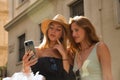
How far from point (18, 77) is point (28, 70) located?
174 mm

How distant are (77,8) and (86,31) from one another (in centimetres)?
1234

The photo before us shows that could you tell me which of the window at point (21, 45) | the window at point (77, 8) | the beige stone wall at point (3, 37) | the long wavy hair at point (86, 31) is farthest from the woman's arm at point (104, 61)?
the beige stone wall at point (3, 37)

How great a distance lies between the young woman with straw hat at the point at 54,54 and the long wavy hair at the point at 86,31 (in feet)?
0.43

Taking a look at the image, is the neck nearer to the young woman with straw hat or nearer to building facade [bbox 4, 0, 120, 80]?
the young woman with straw hat

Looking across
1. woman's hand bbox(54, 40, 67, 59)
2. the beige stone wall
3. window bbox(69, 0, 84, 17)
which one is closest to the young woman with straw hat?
woman's hand bbox(54, 40, 67, 59)

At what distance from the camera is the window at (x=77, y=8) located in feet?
51.3

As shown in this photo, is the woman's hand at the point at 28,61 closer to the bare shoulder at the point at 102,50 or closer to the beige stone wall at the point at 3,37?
the bare shoulder at the point at 102,50

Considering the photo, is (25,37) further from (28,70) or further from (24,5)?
(28,70)

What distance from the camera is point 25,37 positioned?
69.8 feet

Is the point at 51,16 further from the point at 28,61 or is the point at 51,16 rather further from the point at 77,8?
the point at 28,61

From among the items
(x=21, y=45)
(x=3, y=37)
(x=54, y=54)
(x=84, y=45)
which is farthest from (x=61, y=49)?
(x=3, y=37)

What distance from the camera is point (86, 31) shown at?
3.74 meters

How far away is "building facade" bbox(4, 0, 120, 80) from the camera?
12.6 m

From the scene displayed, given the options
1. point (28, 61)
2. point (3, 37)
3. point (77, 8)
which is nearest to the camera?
point (28, 61)
